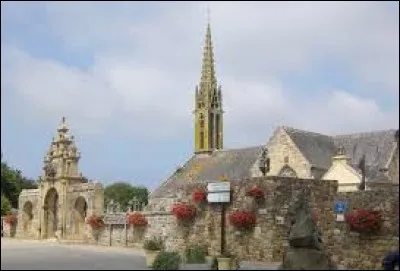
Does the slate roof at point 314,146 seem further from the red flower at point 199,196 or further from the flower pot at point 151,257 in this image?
the flower pot at point 151,257

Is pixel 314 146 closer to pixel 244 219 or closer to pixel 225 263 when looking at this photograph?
pixel 244 219

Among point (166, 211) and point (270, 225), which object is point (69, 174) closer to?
point (166, 211)

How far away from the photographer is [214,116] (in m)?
60.3

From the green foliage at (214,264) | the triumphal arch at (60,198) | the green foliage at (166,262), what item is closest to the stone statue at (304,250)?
the green foliage at (166,262)

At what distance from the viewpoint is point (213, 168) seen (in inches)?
1825

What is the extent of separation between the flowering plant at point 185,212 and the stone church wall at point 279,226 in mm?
→ 275

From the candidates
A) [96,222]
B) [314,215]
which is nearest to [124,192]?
[96,222]

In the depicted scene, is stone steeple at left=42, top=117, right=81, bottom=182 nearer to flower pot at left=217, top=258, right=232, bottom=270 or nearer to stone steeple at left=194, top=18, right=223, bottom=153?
flower pot at left=217, top=258, right=232, bottom=270

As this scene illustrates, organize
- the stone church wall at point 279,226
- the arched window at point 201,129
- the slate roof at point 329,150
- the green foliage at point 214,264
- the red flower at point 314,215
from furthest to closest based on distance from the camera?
the arched window at point 201,129, the slate roof at point 329,150, the red flower at point 314,215, the stone church wall at point 279,226, the green foliage at point 214,264

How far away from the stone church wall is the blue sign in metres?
0.15

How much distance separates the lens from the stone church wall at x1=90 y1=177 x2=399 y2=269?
60.0ft

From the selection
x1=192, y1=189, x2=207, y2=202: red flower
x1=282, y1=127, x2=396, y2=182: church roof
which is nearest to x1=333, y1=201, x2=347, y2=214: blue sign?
x1=192, y1=189, x2=207, y2=202: red flower

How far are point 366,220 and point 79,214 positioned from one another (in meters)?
15.6

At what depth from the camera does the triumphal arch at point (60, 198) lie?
98.0ft
